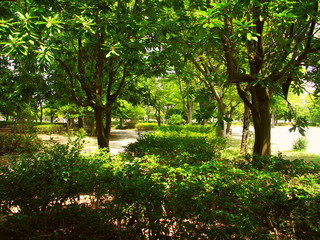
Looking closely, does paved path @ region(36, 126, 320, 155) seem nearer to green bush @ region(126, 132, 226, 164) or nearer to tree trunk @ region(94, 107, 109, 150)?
tree trunk @ region(94, 107, 109, 150)

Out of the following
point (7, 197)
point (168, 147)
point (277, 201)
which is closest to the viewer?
point (277, 201)

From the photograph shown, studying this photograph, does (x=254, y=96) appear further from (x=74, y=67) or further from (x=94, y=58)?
(x=74, y=67)

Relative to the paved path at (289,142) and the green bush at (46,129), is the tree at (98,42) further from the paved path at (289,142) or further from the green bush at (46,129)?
the green bush at (46,129)

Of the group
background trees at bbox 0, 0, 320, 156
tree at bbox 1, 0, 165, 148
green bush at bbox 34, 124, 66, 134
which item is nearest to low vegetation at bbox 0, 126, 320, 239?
background trees at bbox 0, 0, 320, 156

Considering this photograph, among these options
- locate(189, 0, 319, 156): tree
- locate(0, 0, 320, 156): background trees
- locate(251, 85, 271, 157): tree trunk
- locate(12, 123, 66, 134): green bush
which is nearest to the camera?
locate(0, 0, 320, 156): background trees

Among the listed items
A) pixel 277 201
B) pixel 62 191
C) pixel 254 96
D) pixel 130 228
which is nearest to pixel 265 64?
pixel 254 96

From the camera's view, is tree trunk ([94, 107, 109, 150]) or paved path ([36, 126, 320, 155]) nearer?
tree trunk ([94, 107, 109, 150])

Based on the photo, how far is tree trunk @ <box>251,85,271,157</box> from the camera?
5605 millimetres

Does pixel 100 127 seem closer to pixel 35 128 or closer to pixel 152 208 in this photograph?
pixel 152 208

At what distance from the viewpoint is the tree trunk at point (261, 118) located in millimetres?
5605

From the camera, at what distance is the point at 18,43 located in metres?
2.73

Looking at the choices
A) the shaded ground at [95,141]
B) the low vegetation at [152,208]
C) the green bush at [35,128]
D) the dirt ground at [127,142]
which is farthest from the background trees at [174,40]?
the green bush at [35,128]

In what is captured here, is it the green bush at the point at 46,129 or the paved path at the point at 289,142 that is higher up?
the green bush at the point at 46,129

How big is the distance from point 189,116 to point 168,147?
15.6 metres
